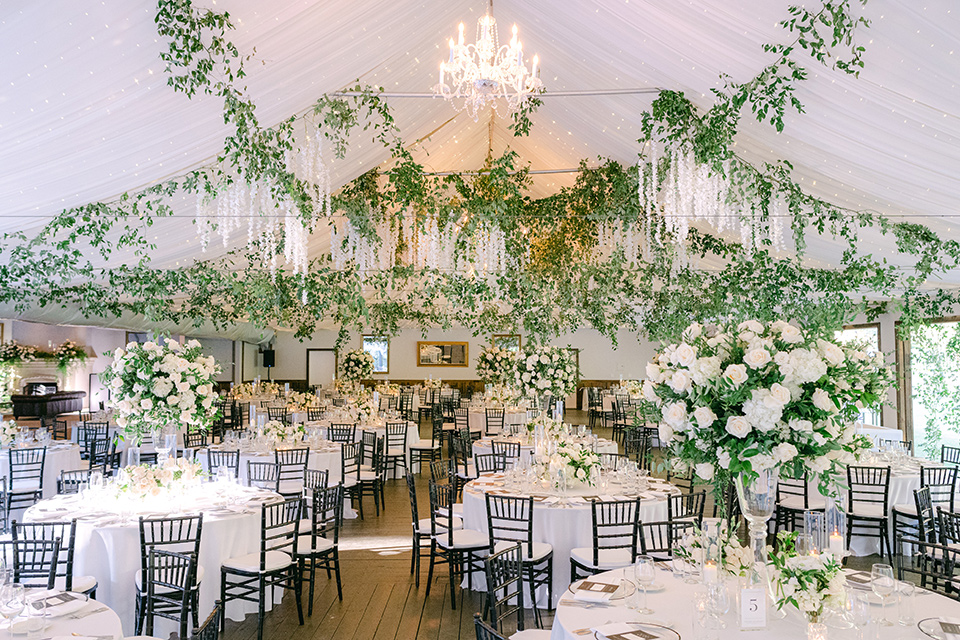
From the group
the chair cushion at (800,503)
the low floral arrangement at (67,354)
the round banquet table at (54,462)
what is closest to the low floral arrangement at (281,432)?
the round banquet table at (54,462)

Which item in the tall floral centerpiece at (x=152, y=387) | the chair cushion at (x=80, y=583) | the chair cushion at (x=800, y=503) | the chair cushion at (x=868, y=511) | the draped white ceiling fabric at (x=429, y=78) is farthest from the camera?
the chair cushion at (x=800, y=503)

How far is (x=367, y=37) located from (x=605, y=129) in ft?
10.8

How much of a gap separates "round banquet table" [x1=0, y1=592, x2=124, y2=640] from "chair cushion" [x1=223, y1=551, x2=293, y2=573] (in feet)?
5.35

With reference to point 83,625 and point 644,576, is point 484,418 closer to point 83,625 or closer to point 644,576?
point 644,576

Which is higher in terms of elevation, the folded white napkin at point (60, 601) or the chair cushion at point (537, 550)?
the folded white napkin at point (60, 601)

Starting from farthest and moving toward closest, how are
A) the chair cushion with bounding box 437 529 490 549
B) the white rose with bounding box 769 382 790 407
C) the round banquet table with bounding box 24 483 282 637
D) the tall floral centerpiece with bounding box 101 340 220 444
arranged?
the tall floral centerpiece with bounding box 101 340 220 444 → the chair cushion with bounding box 437 529 490 549 → the round banquet table with bounding box 24 483 282 637 → the white rose with bounding box 769 382 790 407

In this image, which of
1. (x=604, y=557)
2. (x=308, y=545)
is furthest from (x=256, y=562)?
(x=604, y=557)

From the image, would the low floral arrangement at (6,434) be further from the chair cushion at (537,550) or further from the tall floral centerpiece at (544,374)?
the chair cushion at (537,550)

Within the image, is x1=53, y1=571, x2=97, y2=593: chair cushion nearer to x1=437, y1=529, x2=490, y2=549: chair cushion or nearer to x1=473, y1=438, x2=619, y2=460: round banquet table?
x1=437, y1=529, x2=490, y2=549: chair cushion

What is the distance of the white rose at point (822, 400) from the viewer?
3.00 metres

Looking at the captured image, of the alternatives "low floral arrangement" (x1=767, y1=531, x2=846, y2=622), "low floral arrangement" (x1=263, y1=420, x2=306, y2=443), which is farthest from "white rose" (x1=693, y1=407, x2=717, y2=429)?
"low floral arrangement" (x1=263, y1=420, x2=306, y2=443)

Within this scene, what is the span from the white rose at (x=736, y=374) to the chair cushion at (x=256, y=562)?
3546mm

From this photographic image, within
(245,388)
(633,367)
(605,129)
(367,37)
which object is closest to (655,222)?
(605,129)

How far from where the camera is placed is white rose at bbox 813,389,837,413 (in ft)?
9.86
